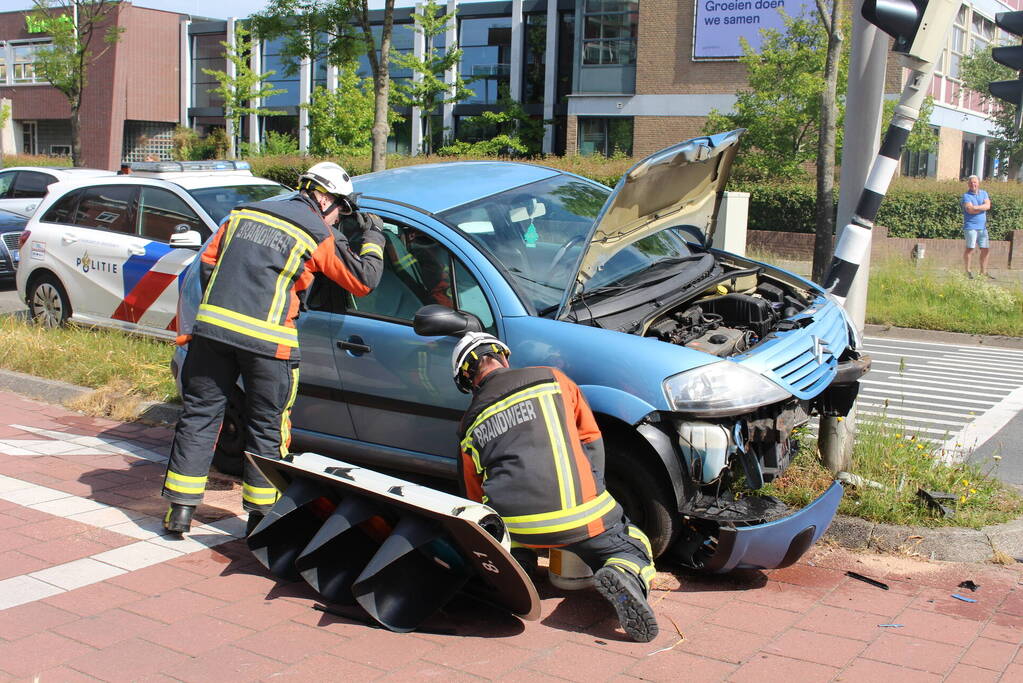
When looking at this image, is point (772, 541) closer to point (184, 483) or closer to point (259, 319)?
point (259, 319)

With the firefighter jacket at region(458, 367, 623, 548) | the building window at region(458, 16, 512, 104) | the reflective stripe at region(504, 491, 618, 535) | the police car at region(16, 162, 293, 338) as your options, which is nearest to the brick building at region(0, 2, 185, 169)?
the building window at region(458, 16, 512, 104)

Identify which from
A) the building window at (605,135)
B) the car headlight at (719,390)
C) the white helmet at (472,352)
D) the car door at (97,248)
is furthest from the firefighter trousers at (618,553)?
the building window at (605,135)

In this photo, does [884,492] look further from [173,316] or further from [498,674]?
[173,316]

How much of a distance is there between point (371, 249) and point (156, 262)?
5072 mm

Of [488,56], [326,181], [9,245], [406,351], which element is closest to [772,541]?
[406,351]

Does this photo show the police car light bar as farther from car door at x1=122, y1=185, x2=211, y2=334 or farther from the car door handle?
the car door handle

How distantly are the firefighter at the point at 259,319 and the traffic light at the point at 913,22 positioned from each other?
9.00 feet

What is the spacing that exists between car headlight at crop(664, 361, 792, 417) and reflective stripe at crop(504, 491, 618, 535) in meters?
0.64

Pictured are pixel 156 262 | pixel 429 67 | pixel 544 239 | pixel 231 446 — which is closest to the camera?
pixel 544 239

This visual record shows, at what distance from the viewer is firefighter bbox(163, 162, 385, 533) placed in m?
4.91

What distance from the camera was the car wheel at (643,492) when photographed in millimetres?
4488

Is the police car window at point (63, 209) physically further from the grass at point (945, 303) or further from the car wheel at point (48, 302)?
the grass at point (945, 303)

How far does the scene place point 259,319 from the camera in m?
4.91

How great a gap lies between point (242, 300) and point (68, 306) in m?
6.29
